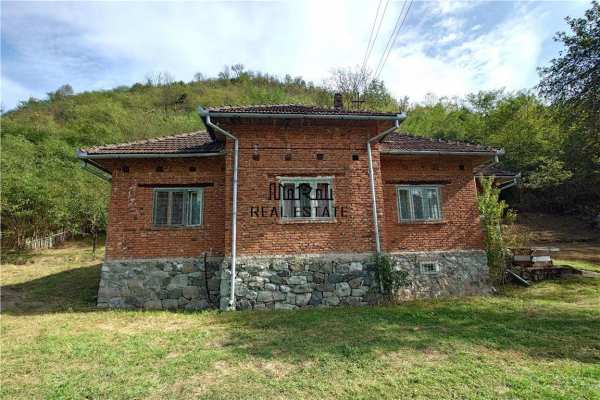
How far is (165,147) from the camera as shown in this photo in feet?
31.5

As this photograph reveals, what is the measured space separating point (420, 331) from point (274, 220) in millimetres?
4413

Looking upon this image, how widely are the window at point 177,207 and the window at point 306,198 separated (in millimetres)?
2561

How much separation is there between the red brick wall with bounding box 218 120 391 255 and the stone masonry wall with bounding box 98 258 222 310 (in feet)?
4.99

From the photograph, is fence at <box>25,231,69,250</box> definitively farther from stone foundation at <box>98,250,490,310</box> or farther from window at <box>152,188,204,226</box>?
window at <box>152,188,204,226</box>

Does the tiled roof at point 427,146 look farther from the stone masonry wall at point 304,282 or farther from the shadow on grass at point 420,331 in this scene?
the shadow on grass at point 420,331

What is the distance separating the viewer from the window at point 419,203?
10.0m

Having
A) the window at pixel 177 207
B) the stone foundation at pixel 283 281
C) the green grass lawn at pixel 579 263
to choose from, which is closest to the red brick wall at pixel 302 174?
the stone foundation at pixel 283 281

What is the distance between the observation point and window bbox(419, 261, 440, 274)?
947 cm

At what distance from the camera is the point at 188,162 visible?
31.7ft

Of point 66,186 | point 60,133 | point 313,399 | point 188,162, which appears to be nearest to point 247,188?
point 188,162

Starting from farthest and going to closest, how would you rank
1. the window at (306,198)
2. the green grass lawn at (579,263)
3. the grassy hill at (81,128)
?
the grassy hill at (81,128)
the green grass lawn at (579,263)
the window at (306,198)

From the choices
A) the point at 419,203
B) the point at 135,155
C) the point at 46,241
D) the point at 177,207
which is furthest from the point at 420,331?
the point at 46,241

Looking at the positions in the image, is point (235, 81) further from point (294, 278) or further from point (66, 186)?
point (294, 278)

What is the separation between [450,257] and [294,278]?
15.6 feet
